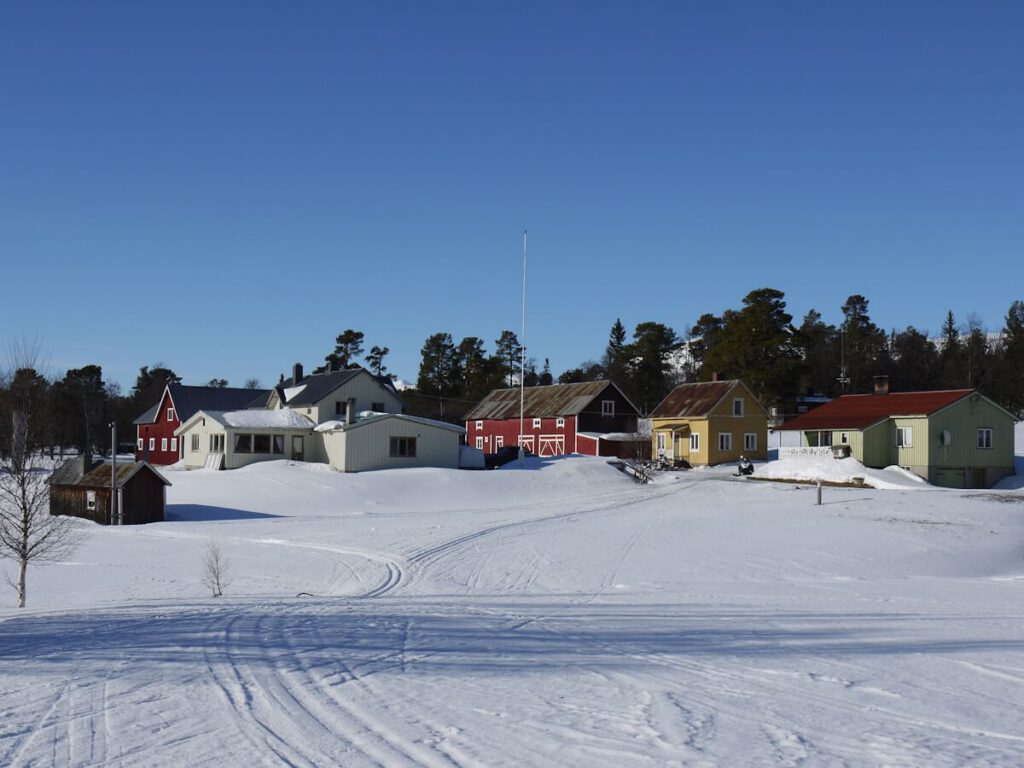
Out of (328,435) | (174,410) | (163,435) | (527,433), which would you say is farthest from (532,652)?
(163,435)

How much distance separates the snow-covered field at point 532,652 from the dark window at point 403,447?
2113 cm

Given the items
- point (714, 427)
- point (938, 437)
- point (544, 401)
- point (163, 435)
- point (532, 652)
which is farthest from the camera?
point (544, 401)

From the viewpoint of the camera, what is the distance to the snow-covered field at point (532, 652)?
723cm

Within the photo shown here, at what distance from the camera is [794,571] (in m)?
23.1

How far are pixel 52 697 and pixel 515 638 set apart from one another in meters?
5.56

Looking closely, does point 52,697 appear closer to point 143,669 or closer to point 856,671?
point 143,669

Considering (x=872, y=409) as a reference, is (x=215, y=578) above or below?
below

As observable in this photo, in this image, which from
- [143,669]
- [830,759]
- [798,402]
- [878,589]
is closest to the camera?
[830,759]

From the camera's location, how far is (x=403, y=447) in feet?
168

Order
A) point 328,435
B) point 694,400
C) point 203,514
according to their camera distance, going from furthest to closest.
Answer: point 694,400, point 328,435, point 203,514

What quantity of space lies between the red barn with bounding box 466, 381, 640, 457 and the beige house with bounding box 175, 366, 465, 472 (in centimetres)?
1290

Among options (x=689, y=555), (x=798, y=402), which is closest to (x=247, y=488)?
(x=689, y=555)

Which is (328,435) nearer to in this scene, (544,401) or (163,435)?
(163,435)

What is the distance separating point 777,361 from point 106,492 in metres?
50.4
